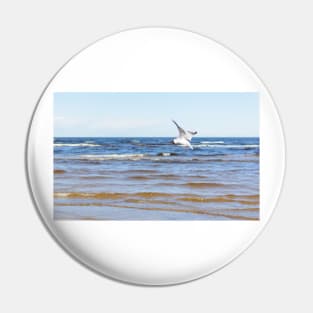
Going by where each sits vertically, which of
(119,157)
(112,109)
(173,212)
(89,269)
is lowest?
(89,269)

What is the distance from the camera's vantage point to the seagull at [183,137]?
357 cm

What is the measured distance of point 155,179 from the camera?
3.59m

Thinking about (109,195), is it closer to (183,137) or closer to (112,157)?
(112,157)

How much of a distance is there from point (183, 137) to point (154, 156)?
0.18 m

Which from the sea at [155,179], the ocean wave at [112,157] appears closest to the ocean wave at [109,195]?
the sea at [155,179]

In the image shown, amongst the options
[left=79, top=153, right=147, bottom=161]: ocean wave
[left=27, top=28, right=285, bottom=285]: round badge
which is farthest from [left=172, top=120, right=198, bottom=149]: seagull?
[left=79, top=153, right=147, bottom=161]: ocean wave

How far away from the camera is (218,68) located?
353 centimetres

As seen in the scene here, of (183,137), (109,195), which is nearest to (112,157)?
(109,195)

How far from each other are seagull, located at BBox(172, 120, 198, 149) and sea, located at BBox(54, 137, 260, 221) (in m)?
0.02

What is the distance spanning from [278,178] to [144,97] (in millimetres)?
772

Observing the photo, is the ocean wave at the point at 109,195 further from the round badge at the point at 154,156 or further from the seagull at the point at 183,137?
the seagull at the point at 183,137

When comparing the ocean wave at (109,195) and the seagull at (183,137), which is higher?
the seagull at (183,137)

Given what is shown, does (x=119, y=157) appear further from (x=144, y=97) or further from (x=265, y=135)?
(x=265, y=135)

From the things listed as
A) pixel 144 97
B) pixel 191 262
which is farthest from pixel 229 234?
pixel 144 97
